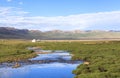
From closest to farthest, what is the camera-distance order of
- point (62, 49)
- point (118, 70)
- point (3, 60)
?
1. point (118, 70)
2. point (3, 60)
3. point (62, 49)

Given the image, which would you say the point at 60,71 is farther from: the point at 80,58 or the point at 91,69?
the point at 80,58

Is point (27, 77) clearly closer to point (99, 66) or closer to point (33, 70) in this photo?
point (33, 70)

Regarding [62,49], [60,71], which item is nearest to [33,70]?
[60,71]

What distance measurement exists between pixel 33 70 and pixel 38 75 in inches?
238

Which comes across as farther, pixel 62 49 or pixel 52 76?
pixel 62 49

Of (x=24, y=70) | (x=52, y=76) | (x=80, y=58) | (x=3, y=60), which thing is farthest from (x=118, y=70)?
(x=3, y=60)

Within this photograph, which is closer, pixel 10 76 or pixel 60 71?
pixel 10 76

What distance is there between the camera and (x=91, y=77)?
37625 millimetres

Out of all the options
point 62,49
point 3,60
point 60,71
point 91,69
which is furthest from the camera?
point 62,49

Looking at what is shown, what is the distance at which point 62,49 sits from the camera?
103 metres

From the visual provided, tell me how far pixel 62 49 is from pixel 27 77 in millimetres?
59698

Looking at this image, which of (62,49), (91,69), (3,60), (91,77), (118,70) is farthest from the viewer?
(62,49)

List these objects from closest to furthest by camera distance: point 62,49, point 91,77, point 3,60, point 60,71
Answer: point 91,77, point 60,71, point 3,60, point 62,49

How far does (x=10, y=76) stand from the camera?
144 ft
